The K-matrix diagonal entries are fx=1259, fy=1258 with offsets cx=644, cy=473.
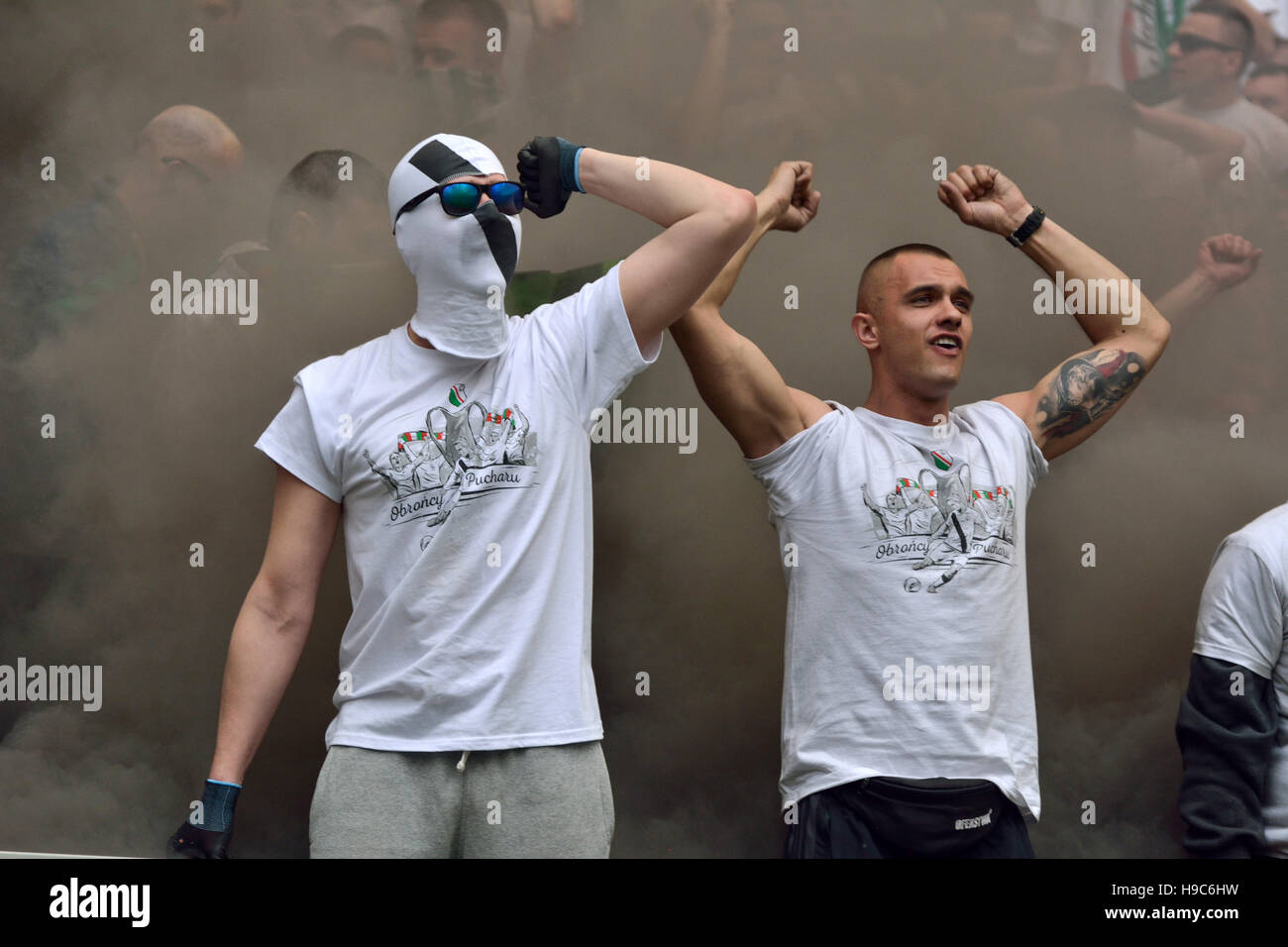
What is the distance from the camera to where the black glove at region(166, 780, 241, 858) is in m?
2.67

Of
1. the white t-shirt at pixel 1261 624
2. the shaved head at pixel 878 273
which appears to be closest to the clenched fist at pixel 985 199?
the shaved head at pixel 878 273

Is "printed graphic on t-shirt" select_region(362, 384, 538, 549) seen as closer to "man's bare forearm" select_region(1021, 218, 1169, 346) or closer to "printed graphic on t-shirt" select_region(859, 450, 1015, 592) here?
"printed graphic on t-shirt" select_region(859, 450, 1015, 592)

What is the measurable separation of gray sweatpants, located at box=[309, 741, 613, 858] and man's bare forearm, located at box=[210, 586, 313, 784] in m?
0.26

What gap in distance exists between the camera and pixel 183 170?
3.45m

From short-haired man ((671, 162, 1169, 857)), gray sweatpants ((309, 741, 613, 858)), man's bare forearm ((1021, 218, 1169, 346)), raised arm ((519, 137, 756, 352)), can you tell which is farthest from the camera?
man's bare forearm ((1021, 218, 1169, 346))

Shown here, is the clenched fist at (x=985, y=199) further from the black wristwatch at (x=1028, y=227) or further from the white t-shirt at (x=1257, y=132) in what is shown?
the white t-shirt at (x=1257, y=132)

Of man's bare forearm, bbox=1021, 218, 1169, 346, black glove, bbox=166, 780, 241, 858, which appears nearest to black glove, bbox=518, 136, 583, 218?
man's bare forearm, bbox=1021, 218, 1169, 346

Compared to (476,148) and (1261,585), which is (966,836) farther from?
(476,148)

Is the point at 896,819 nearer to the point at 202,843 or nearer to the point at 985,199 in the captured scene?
the point at 202,843

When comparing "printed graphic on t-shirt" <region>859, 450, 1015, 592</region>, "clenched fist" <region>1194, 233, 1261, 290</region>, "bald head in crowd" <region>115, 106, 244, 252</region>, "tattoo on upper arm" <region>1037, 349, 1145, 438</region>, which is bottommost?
"printed graphic on t-shirt" <region>859, 450, 1015, 592</region>

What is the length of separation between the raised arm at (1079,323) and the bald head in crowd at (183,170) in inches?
76.9

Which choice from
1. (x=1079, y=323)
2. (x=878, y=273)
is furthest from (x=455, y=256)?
(x=1079, y=323)

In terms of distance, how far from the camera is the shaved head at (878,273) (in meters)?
3.17

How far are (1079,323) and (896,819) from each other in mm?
1460
